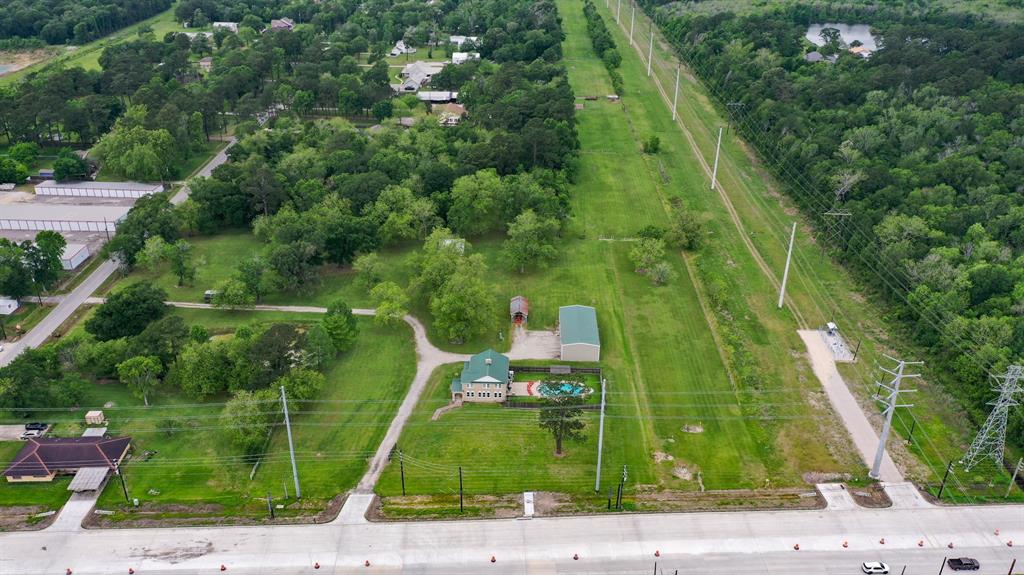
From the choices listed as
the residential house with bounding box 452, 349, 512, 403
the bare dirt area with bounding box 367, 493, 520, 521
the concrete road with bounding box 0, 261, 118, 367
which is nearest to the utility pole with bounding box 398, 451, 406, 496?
the bare dirt area with bounding box 367, 493, 520, 521

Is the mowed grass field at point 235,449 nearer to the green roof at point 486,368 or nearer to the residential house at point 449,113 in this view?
the green roof at point 486,368

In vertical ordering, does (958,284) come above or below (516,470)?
above

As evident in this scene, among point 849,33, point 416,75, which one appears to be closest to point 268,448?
point 416,75

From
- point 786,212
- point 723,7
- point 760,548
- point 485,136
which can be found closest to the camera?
point 760,548

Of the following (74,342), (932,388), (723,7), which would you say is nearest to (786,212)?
(932,388)

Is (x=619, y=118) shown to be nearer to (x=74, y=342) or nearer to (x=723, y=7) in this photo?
(x=723, y=7)

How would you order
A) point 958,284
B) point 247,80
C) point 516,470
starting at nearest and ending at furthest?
point 516,470 → point 958,284 → point 247,80

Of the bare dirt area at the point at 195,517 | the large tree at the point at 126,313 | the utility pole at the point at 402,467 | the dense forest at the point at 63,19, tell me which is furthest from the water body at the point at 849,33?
the dense forest at the point at 63,19
